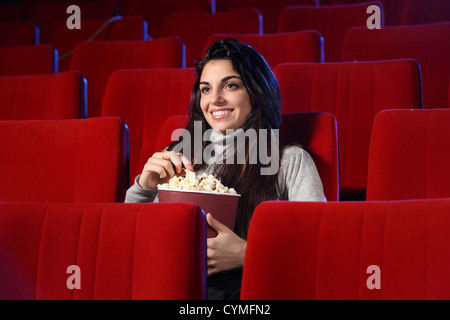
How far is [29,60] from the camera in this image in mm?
896

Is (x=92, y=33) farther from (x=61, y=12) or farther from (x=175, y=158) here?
(x=175, y=158)

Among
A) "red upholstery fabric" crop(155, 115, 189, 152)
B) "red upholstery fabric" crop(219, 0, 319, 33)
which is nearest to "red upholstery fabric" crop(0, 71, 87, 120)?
"red upholstery fabric" crop(155, 115, 189, 152)

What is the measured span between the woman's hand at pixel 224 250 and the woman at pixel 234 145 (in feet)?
0.04

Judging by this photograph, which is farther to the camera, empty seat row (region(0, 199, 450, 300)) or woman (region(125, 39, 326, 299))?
woman (region(125, 39, 326, 299))

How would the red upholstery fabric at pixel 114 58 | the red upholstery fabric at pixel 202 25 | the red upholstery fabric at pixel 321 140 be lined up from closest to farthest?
1. the red upholstery fabric at pixel 321 140
2. the red upholstery fabric at pixel 114 58
3. the red upholstery fabric at pixel 202 25

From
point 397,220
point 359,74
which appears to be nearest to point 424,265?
point 397,220

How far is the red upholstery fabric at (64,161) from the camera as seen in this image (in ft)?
1.58

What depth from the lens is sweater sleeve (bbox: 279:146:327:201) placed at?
43 centimetres

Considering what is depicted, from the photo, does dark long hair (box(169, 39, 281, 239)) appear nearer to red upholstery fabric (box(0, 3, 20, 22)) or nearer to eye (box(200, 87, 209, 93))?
eye (box(200, 87, 209, 93))

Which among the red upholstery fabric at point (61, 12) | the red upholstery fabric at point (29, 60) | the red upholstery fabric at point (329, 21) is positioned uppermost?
the red upholstery fabric at point (61, 12)

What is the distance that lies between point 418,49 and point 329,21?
0.24 meters

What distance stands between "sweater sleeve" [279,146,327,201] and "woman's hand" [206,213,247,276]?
Result: 81 mm

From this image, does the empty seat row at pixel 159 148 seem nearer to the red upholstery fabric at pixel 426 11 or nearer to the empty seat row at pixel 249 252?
the empty seat row at pixel 249 252

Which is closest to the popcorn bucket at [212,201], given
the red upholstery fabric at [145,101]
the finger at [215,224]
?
the finger at [215,224]
